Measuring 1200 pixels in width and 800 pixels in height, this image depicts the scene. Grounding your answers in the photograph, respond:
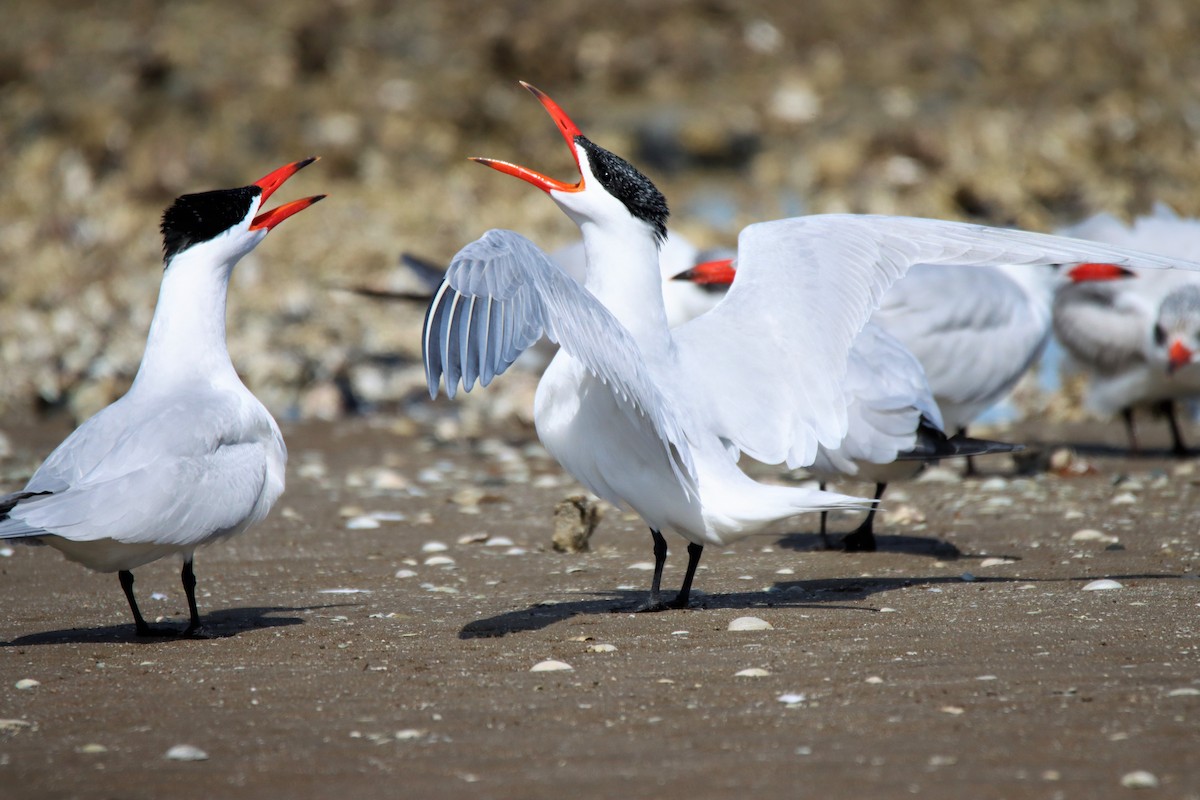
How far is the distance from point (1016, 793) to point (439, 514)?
3.62 m

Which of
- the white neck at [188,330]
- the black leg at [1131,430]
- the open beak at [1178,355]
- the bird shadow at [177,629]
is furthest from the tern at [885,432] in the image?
the black leg at [1131,430]

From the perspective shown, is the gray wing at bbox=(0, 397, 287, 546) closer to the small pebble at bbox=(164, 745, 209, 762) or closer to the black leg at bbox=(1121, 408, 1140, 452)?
the small pebble at bbox=(164, 745, 209, 762)

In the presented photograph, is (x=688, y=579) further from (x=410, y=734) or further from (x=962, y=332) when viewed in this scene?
(x=962, y=332)

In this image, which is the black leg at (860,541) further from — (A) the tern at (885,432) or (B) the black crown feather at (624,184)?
(B) the black crown feather at (624,184)

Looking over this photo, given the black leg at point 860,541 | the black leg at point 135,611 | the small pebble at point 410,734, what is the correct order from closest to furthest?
the small pebble at point 410,734 → the black leg at point 135,611 → the black leg at point 860,541

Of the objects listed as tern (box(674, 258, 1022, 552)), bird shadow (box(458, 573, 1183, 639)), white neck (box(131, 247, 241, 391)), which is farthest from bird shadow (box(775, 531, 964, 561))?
white neck (box(131, 247, 241, 391))

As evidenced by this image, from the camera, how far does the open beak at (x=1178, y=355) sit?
6.64m

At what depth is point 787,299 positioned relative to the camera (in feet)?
12.3

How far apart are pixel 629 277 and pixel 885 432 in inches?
41.6

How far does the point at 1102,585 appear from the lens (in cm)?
373

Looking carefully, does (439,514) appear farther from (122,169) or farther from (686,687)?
(122,169)

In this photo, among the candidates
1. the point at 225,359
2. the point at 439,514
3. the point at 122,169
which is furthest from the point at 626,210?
the point at 122,169

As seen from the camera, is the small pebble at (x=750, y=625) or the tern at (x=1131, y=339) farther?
the tern at (x=1131, y=339)

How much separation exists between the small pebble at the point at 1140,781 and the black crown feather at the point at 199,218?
8.95 ft
